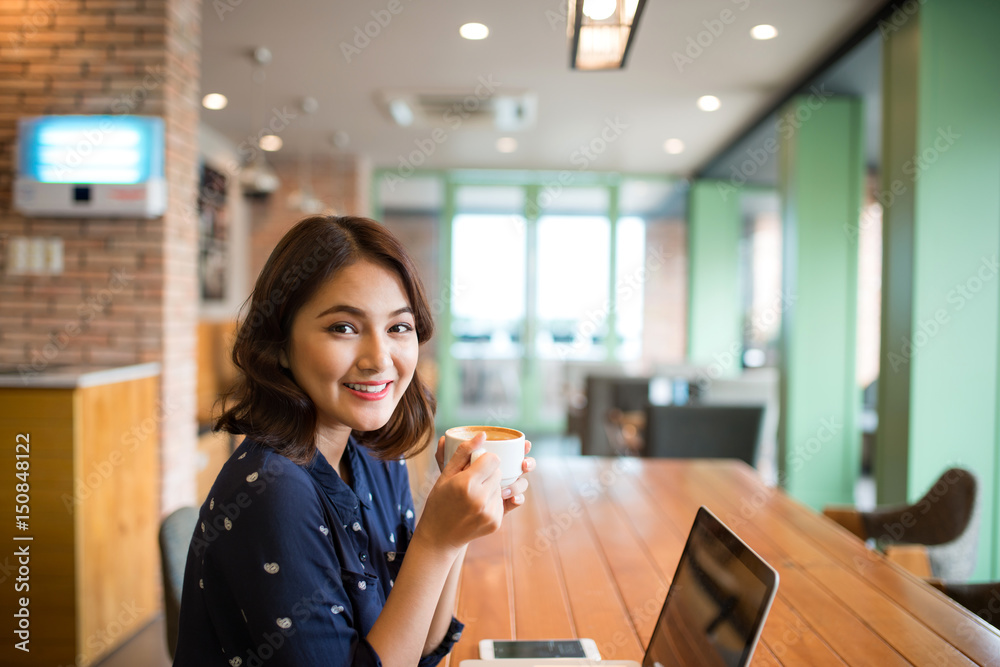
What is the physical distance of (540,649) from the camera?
110cm

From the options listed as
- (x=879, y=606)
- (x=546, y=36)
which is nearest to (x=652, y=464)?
(x=879, y=606)

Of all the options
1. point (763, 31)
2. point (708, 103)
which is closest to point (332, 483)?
point (763, 31)

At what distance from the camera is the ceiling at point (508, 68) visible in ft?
11.1

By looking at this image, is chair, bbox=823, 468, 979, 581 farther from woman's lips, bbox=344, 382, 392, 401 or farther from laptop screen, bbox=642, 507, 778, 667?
woman's lips, bbox=344, 382, 392, 401

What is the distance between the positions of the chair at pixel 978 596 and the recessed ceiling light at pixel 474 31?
3.15m

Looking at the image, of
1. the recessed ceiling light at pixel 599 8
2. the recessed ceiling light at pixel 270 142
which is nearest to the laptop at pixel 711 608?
the recessed ceiling light at pixel 599 8

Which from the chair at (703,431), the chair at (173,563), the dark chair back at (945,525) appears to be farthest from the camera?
the chair at (703,431)

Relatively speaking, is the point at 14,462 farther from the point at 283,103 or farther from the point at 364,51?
the point at 283,103

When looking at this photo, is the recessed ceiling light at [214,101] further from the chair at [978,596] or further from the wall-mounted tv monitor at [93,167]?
the chair at [978,596]

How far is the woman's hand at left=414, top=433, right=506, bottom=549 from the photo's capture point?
0.85 m

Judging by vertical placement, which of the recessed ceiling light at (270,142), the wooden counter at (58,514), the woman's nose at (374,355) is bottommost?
the wooden counter at (58,514)

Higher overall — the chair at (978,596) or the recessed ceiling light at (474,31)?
the recessed ceiling light at (474,31)

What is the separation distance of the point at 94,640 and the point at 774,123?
199 inches

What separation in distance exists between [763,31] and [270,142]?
428cm
